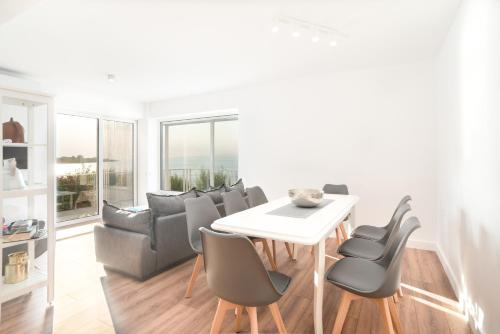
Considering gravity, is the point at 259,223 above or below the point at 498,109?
below

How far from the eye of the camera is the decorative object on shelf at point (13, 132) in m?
2.02

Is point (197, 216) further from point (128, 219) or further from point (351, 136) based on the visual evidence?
point (351, 136)

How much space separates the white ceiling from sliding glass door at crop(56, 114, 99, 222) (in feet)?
3.48

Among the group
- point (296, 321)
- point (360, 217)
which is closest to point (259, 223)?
point (296, 321)

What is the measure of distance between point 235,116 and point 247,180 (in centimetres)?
144

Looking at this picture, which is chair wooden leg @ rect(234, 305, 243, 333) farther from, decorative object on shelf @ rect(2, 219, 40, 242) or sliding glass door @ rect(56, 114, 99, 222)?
sliding glass door @ rect(56, 114, 99, 222)

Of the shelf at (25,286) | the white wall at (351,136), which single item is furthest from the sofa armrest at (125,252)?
the white wall at (351,136)

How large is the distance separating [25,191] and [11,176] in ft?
0.52

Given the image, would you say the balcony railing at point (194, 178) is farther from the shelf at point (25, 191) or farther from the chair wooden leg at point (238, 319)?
the chair wooden leg at point (238, 319)

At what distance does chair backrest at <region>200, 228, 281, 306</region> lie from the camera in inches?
51.9

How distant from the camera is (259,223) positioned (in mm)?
1896

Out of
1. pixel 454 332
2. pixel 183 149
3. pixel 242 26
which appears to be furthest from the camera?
pixel 183 149

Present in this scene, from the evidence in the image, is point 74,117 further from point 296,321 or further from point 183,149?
point 296,321

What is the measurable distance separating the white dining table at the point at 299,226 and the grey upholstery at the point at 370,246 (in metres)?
0.32
